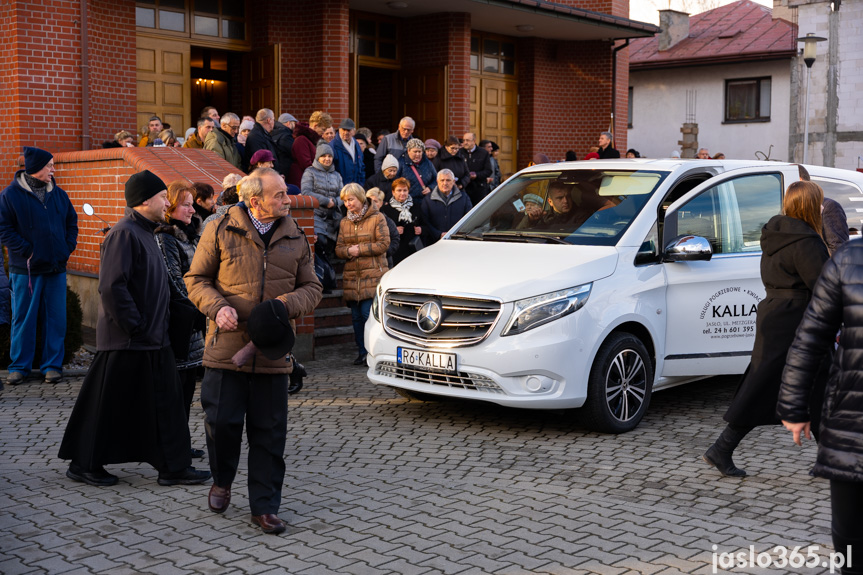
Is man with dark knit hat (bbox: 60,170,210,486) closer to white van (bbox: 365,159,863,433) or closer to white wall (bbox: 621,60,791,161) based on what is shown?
white van (bbox: 365,159,863,433)

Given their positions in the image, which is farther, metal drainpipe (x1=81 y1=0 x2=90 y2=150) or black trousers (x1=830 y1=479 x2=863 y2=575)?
metal drainpipe (x1=81 y1=0 x2=90 y2=150)

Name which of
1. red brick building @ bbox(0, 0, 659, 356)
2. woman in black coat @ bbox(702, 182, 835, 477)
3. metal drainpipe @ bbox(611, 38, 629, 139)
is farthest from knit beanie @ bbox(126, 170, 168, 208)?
metal drainpipe @ bbox(611, 38, 629, 139)

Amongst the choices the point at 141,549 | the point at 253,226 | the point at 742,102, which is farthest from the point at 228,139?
the point at 742,102

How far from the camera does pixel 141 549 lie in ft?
15.8

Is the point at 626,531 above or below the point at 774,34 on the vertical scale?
below

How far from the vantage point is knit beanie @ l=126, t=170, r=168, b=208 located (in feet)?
19.5

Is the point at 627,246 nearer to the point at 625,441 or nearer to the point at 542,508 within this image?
the point at 625,441

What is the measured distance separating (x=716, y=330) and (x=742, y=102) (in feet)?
102

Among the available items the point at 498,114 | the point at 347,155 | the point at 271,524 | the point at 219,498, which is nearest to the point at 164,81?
the point at 347,155

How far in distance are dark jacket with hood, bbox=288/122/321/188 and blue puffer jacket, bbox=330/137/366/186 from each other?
0.97 ft

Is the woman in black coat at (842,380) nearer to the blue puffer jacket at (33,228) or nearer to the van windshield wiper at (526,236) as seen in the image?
the van windshield wiper at (526,236)

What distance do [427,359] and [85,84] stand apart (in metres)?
8.61

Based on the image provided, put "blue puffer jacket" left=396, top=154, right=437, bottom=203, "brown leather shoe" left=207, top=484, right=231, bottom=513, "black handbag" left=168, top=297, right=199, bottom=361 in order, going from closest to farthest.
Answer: "brown leather shoe" left=207, top=484, right=231, bottom=513 < "black handbag" left=168, top=297, right=199, bottom=361 < "blue puffer jacket" left=396, top=154, right=437, bottom=203

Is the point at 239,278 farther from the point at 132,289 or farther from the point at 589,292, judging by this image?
the point at 589,292
